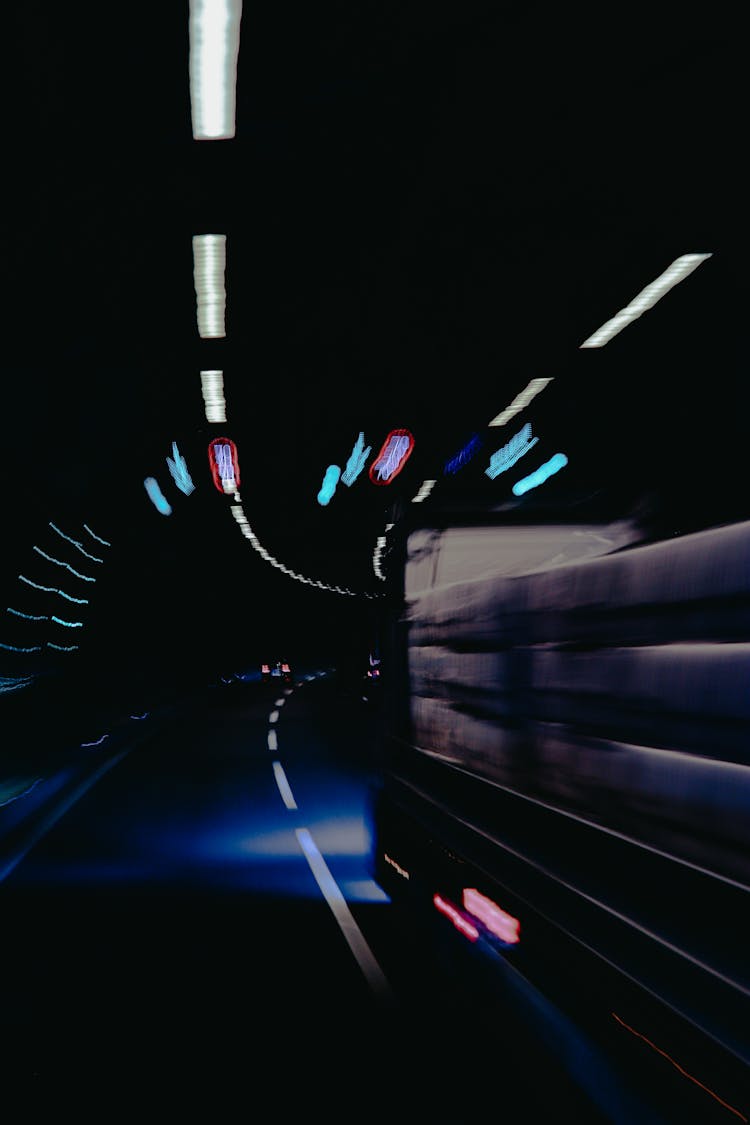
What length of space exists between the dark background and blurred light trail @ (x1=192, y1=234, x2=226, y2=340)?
0.21 m

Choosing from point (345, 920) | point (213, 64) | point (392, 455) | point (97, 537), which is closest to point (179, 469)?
point (392, 455)

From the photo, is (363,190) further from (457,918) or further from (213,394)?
(213,394)

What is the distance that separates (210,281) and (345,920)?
7876 mm

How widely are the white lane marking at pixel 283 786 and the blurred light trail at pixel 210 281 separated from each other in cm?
654

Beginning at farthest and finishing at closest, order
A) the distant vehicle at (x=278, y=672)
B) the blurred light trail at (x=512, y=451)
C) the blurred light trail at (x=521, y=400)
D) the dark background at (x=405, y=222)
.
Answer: the distant vehicle at (x=278, y=672) < the blurred light trail at (x=512, y=451) < the blurred light trail at (x=521, y=400) < the dark background at (x=405, y=222)

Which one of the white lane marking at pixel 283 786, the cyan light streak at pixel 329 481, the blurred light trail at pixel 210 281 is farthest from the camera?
the cyan light streak at pixel 329 481

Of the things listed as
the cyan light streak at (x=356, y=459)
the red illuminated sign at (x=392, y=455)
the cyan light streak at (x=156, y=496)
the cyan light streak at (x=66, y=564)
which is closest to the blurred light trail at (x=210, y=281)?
the red illuminated sign at (x=392, y=455)

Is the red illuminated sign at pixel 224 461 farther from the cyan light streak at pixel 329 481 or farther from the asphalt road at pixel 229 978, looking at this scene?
the asphalt road at pixel 229 978

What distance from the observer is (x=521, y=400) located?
1875cm

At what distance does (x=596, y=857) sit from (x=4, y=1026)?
11.8 ft

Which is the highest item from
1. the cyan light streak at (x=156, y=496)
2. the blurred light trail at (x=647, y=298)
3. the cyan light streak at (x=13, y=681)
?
the cyan light streak at (x=156, y=496)

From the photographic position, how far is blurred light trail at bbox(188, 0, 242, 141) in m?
5.95

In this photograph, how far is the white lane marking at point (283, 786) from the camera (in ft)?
43.2

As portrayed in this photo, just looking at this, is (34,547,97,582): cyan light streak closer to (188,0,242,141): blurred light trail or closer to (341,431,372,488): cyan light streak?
(341,431,372,488): cyan light streak
